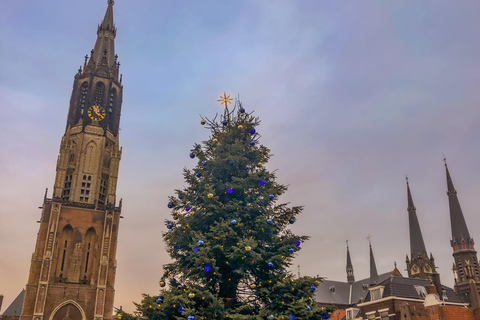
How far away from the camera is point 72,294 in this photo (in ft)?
180

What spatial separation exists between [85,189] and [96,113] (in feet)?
44.0

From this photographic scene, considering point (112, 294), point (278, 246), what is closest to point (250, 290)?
point (278, 246)

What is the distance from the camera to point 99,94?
71438 millimetres

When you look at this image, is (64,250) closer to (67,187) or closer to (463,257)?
(67,187)

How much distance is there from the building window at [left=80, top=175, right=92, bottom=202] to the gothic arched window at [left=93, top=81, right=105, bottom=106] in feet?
44.8

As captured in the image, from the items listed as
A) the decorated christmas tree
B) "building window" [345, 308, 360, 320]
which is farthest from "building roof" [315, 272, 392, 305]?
the decorated christmas tree

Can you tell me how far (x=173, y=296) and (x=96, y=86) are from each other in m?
65.1

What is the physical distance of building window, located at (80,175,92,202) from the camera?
6222cm

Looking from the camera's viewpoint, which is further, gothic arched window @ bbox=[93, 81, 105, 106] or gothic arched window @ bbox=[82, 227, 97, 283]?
gothic arched window @ bbox=[93, 81, 105, 106]

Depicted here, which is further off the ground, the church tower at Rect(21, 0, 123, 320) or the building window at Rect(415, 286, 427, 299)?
the church tower at Rect(21, 0, 123, 320)

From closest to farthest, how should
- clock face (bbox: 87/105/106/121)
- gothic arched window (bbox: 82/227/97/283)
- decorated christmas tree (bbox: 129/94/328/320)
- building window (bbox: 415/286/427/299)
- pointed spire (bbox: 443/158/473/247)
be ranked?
decorated christmas tree (bbox: 129/94/328/320)
building window (bbox: 415/286/427/299)
gothic arched window (bbox: 82/227/97/283)
clock face (bbox: 87/105/106/121)
pointed spire (bbox: 443/158/473/247)

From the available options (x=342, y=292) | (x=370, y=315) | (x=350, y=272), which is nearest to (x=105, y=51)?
(x=342, y=292)

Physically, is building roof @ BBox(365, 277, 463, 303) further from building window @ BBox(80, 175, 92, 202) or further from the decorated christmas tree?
building window @ BBox(80, 175, 92, 202)

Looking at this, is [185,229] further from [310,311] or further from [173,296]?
[310,311]
